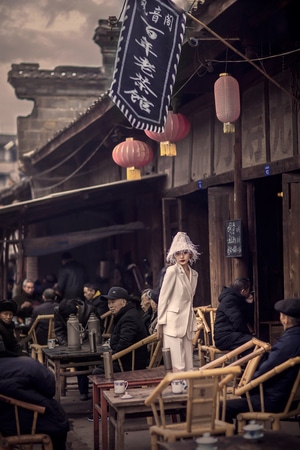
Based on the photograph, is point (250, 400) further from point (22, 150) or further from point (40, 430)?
point (22, 150)

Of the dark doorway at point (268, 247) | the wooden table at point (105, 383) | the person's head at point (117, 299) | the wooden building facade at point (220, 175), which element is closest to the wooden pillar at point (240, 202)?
the wooden building facade at point (220, 175)

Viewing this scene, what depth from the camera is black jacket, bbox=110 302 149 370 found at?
30.9ft

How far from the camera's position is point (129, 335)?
9414mm

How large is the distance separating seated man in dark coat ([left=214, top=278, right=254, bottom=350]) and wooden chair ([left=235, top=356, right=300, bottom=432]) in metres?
3.76

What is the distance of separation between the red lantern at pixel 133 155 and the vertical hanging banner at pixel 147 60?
4968 millimetres

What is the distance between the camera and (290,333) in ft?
23.5

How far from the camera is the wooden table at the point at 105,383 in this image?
777 centimetres

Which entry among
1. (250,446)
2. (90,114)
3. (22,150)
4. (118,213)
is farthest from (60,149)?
(250,446)

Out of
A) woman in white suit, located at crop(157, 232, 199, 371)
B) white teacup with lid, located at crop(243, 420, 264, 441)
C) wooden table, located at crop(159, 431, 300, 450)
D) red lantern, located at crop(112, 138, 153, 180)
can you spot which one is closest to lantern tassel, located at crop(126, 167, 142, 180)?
red lantern, located at crop(112, 138, 153, 180)

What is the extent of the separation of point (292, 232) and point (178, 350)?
2.50 m

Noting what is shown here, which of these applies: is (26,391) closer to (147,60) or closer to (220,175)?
(147,60)

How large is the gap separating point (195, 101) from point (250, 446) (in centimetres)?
1007

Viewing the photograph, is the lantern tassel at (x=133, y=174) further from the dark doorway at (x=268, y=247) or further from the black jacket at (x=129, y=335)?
the black jacket at (x=129, y=335)

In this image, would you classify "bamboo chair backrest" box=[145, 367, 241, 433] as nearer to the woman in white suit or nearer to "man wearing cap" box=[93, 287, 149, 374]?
"man wearing cap" box=[93, 287, 149, 374]
